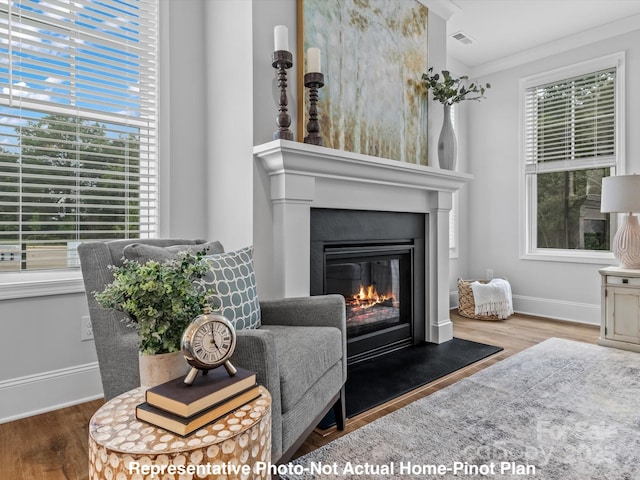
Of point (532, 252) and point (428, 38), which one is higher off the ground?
point (428, 38)

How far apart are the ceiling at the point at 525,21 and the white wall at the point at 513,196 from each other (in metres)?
0.21

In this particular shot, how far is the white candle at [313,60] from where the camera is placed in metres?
2.28

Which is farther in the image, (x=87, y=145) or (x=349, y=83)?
(x=349, y=83)

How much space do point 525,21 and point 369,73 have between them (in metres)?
2.01

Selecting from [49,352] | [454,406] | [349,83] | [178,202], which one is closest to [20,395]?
[49,352]

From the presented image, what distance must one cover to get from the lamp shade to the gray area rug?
51.9 inches

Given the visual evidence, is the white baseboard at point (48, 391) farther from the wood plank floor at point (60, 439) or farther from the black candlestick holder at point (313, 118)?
the black candlestick holder at point (313, 118)

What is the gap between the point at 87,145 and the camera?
2.33 meters

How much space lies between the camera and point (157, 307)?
116 centimetres

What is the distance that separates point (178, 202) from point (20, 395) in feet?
4.33

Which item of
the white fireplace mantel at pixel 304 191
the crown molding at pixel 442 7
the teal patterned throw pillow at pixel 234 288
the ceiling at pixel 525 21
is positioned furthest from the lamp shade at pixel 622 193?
the teal patterned throw pillow at pixel 234 288

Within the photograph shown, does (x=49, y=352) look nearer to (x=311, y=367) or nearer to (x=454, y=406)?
(x=311, y=367)

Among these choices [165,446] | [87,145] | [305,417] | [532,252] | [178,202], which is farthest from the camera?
[532,252]

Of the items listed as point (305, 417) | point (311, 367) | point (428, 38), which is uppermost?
point (428, 38)
